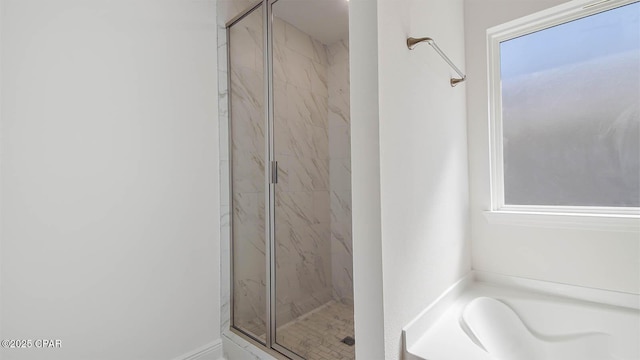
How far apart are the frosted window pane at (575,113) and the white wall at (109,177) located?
186cm

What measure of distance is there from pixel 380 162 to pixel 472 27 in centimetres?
142

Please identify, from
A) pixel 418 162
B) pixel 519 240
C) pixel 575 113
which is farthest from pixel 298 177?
pixel 575 113

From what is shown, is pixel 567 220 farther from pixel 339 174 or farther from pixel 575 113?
pixel 339 174

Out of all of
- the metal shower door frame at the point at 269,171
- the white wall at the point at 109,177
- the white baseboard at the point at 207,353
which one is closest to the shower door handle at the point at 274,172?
the metal shower door frame at the point at 269,171

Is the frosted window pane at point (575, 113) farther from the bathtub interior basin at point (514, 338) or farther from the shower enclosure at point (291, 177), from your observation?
the shower enclosure at point (291, 177)

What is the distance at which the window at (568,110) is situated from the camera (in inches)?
57.6

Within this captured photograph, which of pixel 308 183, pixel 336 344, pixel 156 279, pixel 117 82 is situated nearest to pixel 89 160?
pixel 117 82

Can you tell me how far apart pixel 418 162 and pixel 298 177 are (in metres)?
0.95

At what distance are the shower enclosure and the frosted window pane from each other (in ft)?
3.32

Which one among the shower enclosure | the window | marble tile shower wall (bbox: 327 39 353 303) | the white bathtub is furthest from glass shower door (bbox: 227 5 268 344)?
the window

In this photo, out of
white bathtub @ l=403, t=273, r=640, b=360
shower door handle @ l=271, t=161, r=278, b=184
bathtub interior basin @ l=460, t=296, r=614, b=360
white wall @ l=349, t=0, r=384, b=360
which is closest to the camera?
white wall @ l=349, t=0, r=384, b=360

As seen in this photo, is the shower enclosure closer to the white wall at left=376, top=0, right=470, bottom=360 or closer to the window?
the white wall at left=376, top=0, right=470, bottom=360

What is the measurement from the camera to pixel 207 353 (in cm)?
179

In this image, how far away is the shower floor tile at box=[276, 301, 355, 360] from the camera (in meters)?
1.72
